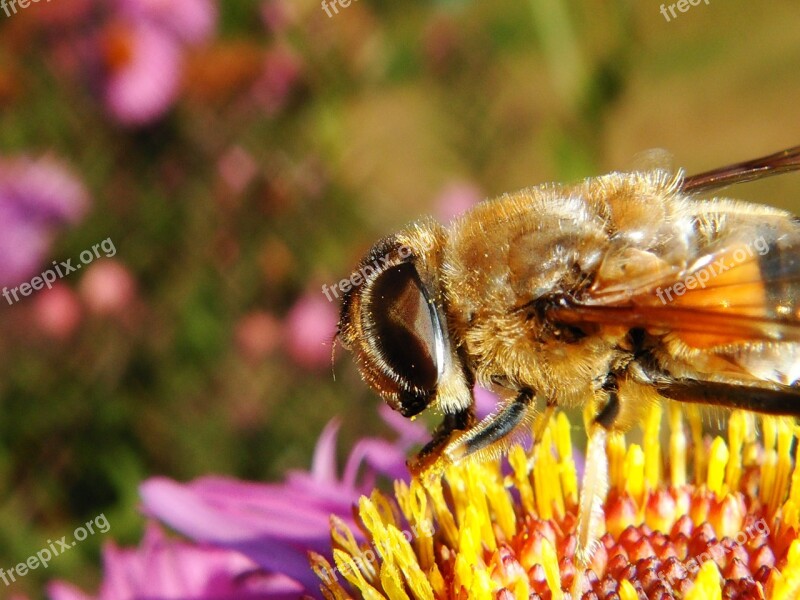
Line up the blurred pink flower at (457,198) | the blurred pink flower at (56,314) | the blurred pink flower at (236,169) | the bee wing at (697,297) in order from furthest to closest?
the blurred pink flower at (457,198) → the blurred pink flower at (236,169) → the blurred pink flower at (56,314) → the bee wing at (697,297)

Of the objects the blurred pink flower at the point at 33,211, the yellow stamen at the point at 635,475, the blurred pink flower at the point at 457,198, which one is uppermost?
the blurred pink flower at the point at 33,211

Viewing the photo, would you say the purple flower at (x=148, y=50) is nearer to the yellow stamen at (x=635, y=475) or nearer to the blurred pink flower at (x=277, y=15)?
the blurred pink flower at (x=277, y=15)

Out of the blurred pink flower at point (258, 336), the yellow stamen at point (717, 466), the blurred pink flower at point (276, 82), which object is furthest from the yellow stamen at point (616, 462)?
the blurred pink flower at point (276, 82)

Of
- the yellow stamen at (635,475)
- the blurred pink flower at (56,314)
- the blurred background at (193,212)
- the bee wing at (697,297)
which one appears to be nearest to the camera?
the bee wing at (697,297)

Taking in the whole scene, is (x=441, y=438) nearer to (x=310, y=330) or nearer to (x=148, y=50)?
(x=310, y=330)

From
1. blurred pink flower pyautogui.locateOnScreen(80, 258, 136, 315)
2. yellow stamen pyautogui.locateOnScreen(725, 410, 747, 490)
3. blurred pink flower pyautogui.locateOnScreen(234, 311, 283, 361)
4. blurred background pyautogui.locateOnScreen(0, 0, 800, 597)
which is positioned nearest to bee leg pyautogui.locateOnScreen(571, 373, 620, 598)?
yellow stamen pyautogui.locateOnScreen(725, 410, 747, 490)

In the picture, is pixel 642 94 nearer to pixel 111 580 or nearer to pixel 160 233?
pixel 160 233

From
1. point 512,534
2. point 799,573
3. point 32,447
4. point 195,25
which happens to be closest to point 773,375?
point 799,573
